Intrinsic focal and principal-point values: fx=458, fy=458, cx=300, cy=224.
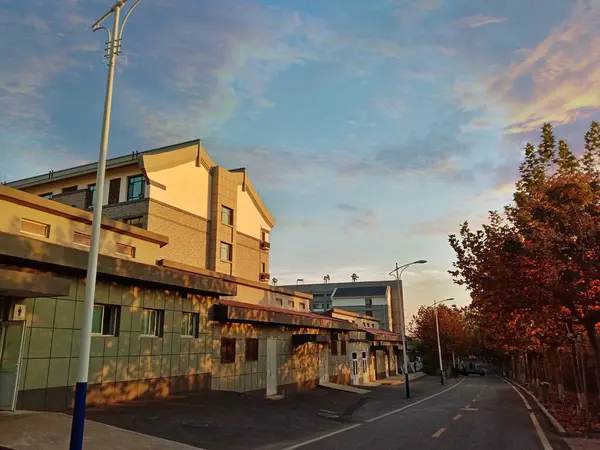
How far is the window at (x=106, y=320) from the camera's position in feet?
52.5

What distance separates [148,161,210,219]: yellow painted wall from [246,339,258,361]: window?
14.4 metres

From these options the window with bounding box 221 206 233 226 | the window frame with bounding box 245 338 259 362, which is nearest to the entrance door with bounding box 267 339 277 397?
the window frame with bounding box 245 338 259 362

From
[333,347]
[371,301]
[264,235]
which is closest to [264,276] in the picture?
[264,235]

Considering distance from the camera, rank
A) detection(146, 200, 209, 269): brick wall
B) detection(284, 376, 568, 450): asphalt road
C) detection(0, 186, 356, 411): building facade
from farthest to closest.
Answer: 1. detection(146, 200, 209, 269): brick wall
2. detection(0, 186, 356, 411): building facade
3. detection(284, 376, 568, 450): asphalt road

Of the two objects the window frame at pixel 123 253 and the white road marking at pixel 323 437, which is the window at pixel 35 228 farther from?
the white road marking at pixel 323 437

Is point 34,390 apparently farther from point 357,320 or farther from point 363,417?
point 357,320

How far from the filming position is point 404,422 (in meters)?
17.3

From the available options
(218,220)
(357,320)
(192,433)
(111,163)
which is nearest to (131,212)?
(111,163)

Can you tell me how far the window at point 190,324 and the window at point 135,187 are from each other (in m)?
16.3

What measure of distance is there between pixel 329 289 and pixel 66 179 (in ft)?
258

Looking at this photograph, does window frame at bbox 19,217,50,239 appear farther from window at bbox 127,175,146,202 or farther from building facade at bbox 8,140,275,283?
window at bbox 127,175,146,202


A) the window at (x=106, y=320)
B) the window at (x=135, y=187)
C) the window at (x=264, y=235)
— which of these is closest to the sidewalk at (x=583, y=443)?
the window at (x=106, y=320)

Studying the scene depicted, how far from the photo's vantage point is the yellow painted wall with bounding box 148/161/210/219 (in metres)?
34.5

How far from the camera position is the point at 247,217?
45.5 metres
